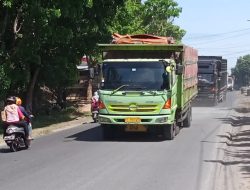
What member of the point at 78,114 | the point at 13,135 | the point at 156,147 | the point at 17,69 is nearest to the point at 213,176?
the point at 156,147

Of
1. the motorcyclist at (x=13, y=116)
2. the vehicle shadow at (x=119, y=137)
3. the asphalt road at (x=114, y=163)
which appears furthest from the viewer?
the vehicle shadow at (x=119, y=137)

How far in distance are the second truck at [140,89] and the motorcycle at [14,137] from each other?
3.17 m

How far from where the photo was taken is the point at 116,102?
1788 cm

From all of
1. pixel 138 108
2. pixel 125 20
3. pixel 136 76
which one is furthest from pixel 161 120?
pixel 125 20

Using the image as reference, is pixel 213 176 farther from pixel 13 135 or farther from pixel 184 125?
pixel 184 125

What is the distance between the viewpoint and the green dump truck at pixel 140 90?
17.8m

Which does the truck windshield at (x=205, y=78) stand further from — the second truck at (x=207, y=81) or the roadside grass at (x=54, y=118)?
the roadside grass at (x=54, y=118)

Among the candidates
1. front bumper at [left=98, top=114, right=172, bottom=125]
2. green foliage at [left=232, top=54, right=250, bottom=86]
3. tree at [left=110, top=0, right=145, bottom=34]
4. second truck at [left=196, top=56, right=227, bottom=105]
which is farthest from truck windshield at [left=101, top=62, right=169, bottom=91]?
green foliage at [left=232, top=54, right=250, bottom=86]

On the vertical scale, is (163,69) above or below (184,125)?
above

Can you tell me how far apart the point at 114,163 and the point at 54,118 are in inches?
657

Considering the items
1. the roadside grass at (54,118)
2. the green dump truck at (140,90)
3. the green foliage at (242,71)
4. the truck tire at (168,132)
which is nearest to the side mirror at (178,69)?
the green dump truck at (140,90)

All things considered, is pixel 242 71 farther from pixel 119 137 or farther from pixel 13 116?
pixel 13 116

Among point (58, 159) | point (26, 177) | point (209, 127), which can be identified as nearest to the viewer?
point (26, 177)

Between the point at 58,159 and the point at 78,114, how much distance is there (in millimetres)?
19731
